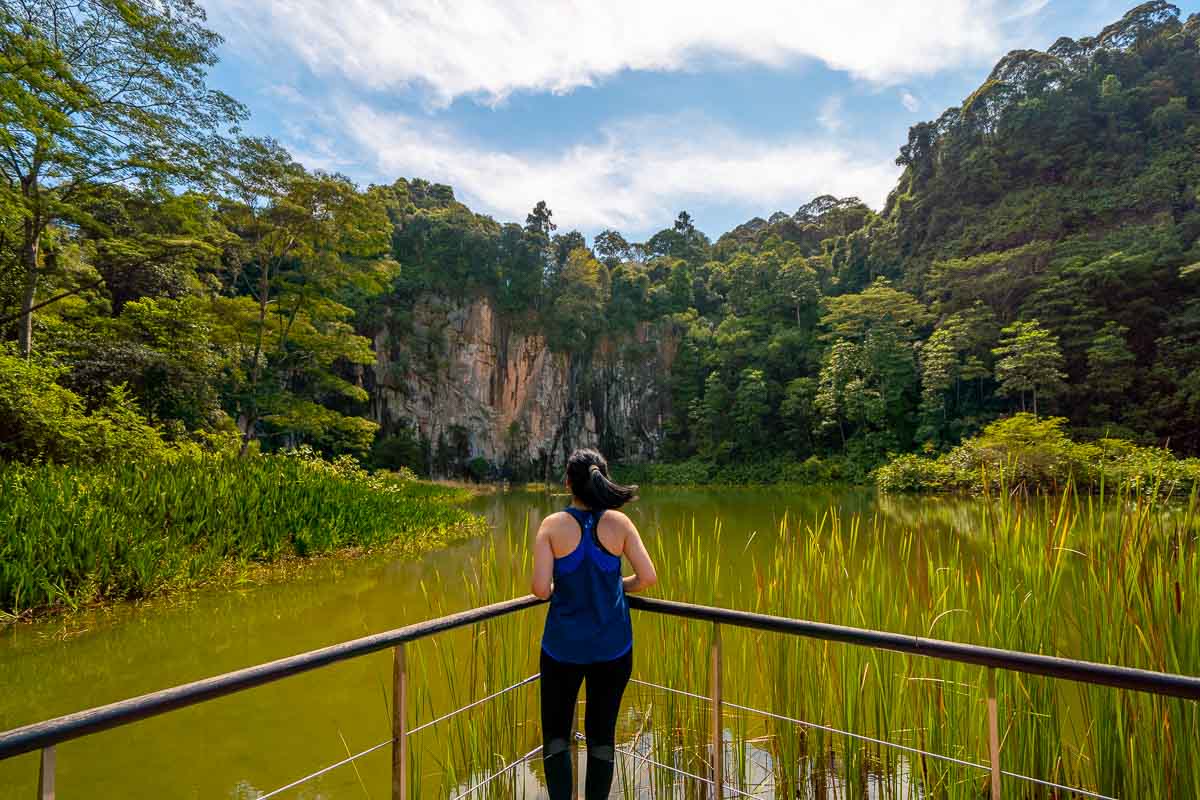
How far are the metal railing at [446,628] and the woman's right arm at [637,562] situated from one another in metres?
0.04

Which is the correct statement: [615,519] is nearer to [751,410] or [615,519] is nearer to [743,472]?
[743,472]

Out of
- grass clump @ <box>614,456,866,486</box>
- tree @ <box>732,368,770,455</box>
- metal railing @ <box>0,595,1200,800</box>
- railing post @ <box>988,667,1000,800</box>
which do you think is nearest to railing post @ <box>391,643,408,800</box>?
metal railing @ <box>0,595,1200,800</box>

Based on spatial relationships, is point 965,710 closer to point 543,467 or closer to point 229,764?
point 229,764

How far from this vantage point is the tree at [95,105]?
602 cm

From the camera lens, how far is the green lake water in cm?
217

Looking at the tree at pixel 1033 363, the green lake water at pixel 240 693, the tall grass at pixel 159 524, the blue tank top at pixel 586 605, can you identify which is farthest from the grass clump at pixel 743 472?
the blue tank top at pixel 586 605

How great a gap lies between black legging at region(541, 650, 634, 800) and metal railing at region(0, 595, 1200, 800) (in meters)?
0.17

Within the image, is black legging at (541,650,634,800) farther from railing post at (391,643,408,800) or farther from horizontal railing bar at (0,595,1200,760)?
railing post at (391,643,408,800)

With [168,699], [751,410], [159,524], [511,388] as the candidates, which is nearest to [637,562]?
[168,699]

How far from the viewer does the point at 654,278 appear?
2788 cm

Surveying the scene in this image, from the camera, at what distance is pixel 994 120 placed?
1983cm

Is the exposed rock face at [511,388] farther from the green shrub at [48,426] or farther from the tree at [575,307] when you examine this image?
the green shrub at [48,426]

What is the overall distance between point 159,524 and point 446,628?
4913 mm

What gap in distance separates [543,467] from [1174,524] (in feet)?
73.4
